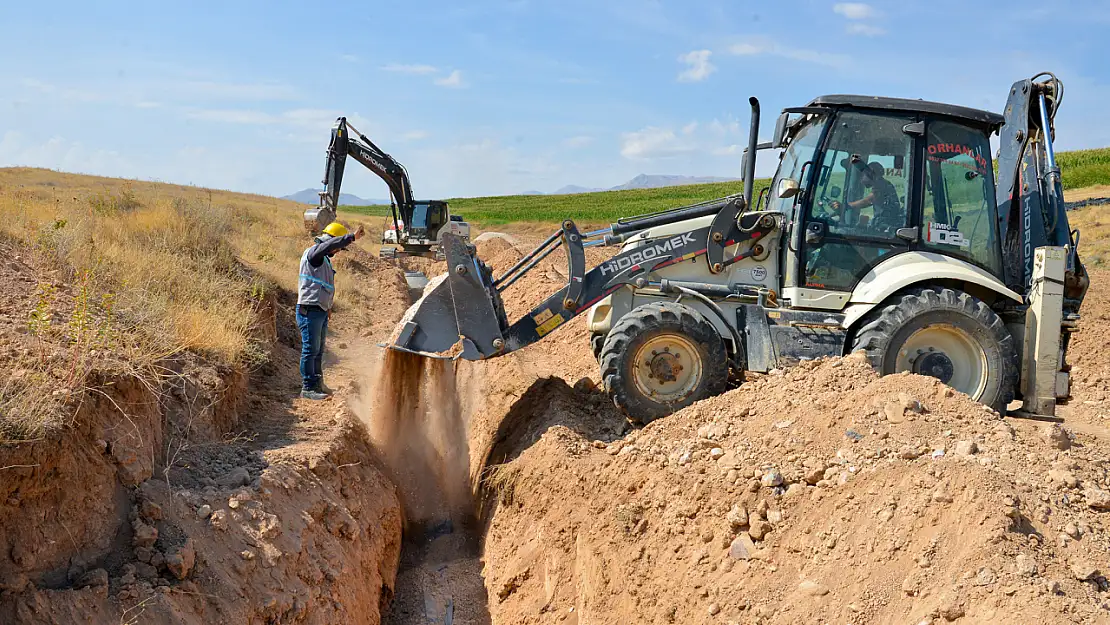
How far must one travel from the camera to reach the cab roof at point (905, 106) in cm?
731

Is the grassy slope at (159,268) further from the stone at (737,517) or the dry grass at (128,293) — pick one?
the stone at (737,517)

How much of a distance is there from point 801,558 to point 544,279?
10166 mm

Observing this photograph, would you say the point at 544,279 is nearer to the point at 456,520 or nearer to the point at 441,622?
the point at 456,520

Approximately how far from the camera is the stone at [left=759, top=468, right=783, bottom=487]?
18.2 feet

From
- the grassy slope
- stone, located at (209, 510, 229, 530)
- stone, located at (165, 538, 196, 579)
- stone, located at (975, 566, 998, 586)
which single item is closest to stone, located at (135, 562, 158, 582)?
stone, located at (165, 538, 196, 579)

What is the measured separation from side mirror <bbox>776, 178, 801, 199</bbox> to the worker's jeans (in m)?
4.44

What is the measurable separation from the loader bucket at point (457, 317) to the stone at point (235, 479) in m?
1.99

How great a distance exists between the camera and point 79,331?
529 cm

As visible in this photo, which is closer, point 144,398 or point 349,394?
point 144,398

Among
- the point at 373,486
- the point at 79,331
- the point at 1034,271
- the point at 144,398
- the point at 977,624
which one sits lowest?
the point at 373,486

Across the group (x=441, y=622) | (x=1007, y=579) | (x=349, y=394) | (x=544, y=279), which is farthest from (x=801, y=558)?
(x=544, y=279)

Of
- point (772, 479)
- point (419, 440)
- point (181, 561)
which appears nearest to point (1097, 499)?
point (772, 479)

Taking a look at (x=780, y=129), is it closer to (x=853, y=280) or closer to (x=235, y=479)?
(x=853, y=280)

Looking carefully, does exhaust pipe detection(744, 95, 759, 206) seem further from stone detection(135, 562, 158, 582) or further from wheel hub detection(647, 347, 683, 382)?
stone detection(135, 562, 158, 582)
